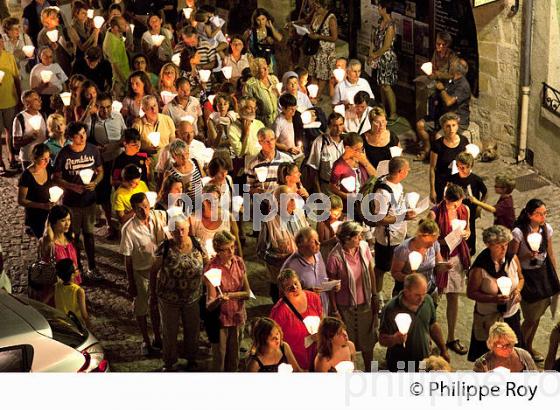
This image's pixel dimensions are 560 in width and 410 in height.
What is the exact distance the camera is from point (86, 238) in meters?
13.0

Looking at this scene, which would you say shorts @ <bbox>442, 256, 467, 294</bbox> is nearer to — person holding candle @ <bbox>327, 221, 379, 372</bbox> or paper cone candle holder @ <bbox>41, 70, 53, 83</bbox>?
person holding candle @ <bbox>327, 221, 379, 372</bbox>

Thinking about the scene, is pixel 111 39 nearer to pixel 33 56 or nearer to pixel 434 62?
pixel 33 56

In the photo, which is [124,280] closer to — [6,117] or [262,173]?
[262,173]

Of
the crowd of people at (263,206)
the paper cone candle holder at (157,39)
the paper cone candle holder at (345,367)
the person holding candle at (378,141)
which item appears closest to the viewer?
the paper cone candle holder at (345,367)

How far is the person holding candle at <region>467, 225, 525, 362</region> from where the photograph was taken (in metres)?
10.6

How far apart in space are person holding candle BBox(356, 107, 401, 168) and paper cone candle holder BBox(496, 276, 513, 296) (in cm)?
281

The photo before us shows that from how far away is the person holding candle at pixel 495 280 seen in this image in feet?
34.7

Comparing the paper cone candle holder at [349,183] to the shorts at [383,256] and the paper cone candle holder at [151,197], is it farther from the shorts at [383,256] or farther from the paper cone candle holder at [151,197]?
the paper cone candle holder at [151,197]

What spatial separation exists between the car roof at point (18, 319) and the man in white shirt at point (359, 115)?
486 centimetres

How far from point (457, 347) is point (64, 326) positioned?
350 centimetres

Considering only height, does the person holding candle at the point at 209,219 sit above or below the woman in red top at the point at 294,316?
above

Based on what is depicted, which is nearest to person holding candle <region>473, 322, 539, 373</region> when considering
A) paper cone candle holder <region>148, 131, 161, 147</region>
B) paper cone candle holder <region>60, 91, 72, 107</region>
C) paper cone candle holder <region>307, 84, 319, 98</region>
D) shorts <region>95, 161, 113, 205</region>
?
paper cone candle holder <region>148, 131, 161, 147</region>

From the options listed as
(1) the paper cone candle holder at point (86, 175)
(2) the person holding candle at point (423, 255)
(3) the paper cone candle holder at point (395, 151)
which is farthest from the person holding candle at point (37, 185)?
(2) the person holding candle at point (423, 255)

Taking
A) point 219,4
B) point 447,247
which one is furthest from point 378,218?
point 219,4
